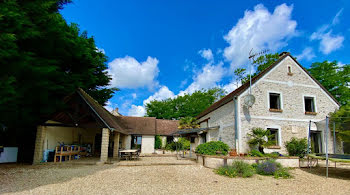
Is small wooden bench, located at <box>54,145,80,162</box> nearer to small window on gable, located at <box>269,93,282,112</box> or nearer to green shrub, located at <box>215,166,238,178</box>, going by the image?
green shrub, located at <box>215,166,238,178</box>

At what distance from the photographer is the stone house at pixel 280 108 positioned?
1129 centimetres

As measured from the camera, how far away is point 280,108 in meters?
12.0

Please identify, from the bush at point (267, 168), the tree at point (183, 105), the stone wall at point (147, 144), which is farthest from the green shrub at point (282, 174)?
the tree at point (183, 105)

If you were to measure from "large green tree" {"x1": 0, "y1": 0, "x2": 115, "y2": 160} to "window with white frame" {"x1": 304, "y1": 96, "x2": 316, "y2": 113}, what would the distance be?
1510cm

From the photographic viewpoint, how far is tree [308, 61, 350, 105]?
16.8 m

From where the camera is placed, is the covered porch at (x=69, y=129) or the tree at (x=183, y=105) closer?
the covered porch at (x=69, y=129)

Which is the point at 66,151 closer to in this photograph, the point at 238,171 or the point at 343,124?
the point at 238,171

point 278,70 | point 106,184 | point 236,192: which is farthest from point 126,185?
point 278,70

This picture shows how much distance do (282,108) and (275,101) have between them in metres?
0.82

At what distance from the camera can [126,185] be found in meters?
6.16

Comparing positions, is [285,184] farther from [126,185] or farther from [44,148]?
[44,148]

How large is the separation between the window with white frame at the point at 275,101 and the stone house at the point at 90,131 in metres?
10.4

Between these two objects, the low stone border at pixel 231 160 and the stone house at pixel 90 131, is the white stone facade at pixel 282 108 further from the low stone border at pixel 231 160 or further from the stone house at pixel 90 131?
the stone house at pixel 90 131

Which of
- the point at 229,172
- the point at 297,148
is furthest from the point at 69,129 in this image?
the point at 297,148
